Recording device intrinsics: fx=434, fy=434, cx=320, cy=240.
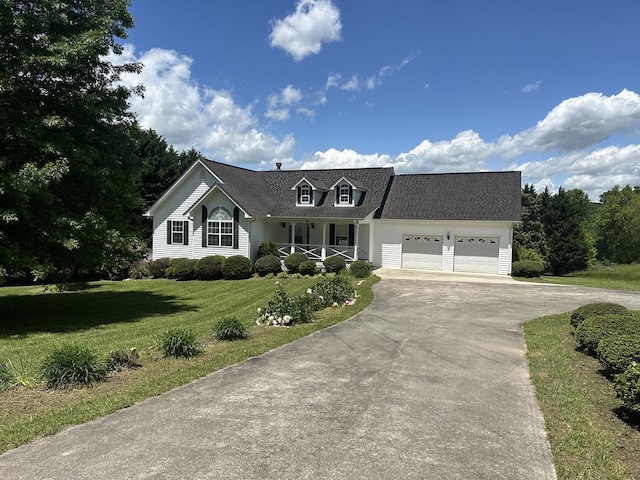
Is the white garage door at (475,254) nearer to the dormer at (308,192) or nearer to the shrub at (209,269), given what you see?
the dormer at (308,192)

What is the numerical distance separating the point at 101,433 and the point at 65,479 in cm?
96

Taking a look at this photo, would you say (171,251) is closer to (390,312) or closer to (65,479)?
(390,312)

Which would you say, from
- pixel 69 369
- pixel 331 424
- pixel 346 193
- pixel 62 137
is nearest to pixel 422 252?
pixel 346 193

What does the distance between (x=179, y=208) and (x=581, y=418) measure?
26258mm

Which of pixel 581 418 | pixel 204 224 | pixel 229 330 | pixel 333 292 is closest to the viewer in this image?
pixel 581 418

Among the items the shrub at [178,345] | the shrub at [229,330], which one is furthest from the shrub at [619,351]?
the shrub at [178,345]

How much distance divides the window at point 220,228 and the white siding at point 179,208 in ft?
3.62

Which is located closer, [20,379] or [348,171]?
[20,379]

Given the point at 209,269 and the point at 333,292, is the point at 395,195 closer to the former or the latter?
the point at 209,269

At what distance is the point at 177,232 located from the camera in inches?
1109

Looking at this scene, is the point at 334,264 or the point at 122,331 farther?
the point at 334,264

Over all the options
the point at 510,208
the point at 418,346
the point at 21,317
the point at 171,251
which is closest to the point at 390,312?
the point at 418,346

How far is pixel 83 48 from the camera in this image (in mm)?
12242

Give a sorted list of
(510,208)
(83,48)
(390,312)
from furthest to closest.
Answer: (510,208), (390,312), (83,48)
